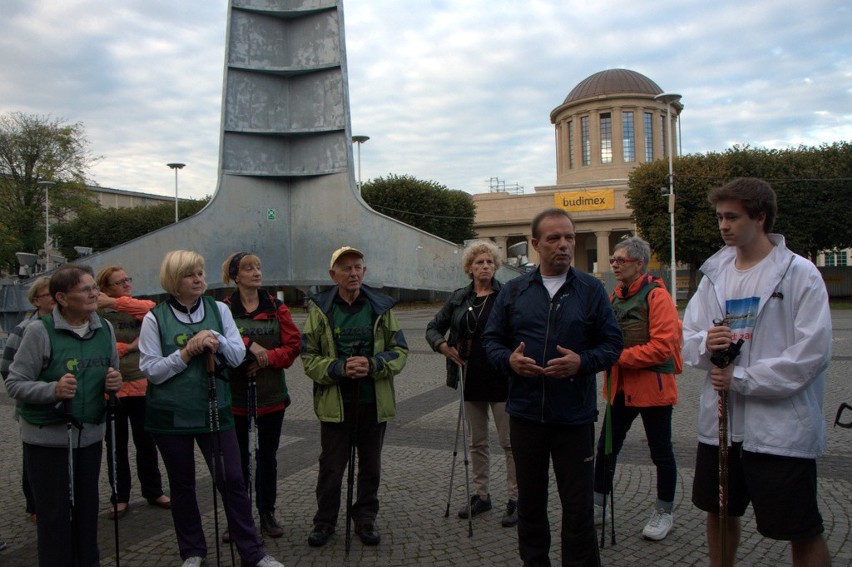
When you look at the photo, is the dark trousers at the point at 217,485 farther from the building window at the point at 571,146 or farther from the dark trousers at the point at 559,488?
the building window at the point at 571,146

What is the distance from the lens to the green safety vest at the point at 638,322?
4.68m

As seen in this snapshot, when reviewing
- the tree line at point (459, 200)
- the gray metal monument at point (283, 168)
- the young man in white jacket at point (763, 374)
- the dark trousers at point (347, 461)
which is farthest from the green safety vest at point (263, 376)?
the tree line at point (459, 200)

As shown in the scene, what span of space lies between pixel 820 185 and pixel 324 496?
43.5 m

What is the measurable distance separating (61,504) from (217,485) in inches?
32.7

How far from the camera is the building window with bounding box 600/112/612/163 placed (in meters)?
64.9

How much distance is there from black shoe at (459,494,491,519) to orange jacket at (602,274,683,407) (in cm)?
124

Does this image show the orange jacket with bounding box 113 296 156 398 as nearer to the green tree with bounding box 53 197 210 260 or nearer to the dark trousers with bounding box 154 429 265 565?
the dark trousers with bounding box 154 429 265 565

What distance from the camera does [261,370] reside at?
4703mm

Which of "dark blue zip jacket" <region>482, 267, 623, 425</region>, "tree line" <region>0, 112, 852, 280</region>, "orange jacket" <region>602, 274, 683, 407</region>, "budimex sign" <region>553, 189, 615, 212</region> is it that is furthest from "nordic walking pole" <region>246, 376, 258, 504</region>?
"budimex sign" <region>553, 189, 615, 212</region>

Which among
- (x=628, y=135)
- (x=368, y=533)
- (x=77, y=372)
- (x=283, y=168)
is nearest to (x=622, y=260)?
(x=368, y=533)

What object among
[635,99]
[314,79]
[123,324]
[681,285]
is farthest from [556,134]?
[123,324]

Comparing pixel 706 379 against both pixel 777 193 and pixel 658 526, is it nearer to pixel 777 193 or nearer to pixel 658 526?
pixel 658 526

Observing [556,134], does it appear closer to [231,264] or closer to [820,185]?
[820,185]

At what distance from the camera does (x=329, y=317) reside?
463cm
